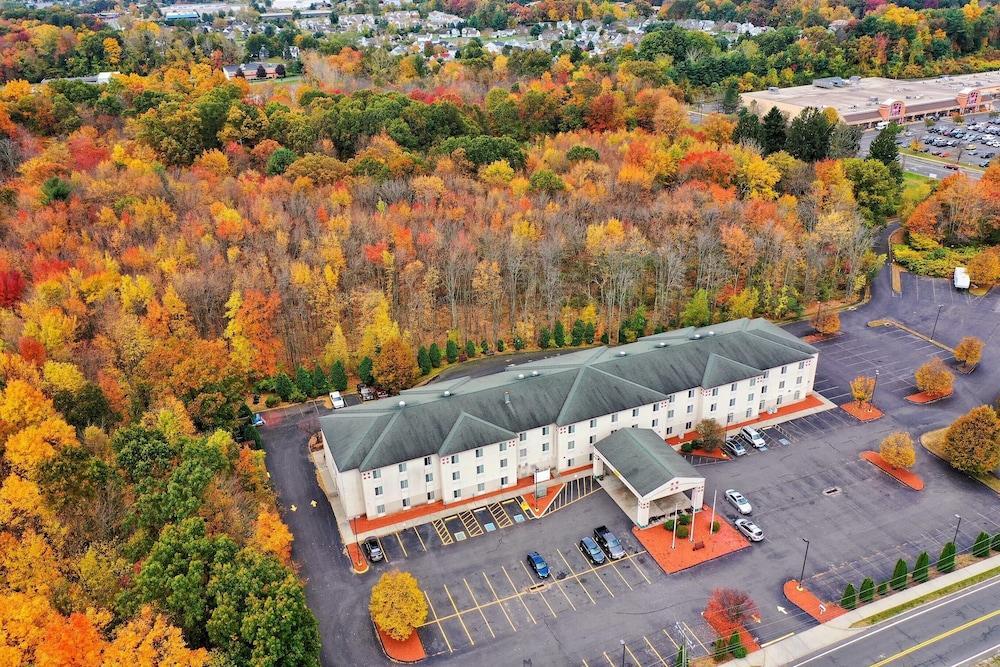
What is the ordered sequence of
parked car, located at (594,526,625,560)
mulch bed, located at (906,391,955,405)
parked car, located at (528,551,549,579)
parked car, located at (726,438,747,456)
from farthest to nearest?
1. mulch bed, located at (906,391,955,405)
2. parked car, located at (726,438,747,456)
3. parked car, located at (594,526,625,560)
4. parked car, located at (528,551,549,579)

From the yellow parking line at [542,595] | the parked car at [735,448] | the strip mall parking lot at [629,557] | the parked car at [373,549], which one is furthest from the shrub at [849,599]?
the parked car at [373,549]

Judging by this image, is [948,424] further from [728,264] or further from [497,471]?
[497,471]

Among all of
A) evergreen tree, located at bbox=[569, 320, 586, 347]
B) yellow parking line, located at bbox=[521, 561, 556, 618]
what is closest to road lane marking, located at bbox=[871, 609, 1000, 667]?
yellow parking line, located at bbox=[521, 561, 556, 618]

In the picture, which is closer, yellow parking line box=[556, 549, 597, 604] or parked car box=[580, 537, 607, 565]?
yellow parking line box=[556, 549, 597, 604]

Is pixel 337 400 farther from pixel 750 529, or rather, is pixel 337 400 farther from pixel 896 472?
pixel 896 472

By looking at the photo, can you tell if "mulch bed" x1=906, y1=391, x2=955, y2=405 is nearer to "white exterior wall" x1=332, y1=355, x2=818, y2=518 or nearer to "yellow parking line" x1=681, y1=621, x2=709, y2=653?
"white exterior wall" x1=332, y1=355, x2=818, y2=518

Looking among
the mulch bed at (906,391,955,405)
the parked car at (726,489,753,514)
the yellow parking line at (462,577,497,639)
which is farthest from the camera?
the mulch bed at (906,391,955,405)
